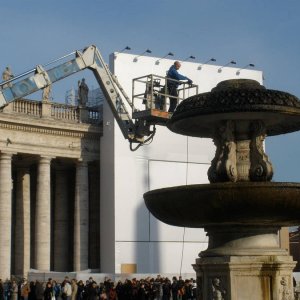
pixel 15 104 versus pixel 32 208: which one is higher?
pixel 15 104

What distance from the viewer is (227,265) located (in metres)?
11.4

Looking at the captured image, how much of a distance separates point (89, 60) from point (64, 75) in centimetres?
138

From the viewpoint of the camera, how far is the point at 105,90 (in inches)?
1006

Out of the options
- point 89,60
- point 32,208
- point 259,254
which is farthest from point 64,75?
point 32,208

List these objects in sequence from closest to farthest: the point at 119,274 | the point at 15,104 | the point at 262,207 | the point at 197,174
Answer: the point at 262,207 → the point at 119,274 → the point at 15,104 → the point at 197,174

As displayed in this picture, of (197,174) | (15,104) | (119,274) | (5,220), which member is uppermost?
(15,104)

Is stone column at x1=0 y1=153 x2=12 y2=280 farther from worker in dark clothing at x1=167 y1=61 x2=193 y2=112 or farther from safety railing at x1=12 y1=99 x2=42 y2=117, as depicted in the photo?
worker in dark clothing at x1=167 y1=61 x2=193 y2=112

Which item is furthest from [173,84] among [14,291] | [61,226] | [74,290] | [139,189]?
[61,226]

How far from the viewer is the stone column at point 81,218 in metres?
40.2

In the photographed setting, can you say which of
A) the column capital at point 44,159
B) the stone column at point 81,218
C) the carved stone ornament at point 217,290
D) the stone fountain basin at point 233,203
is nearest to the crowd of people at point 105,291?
the stone column at point 81,218

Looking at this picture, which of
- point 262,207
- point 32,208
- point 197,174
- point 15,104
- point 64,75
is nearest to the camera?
point 262,207

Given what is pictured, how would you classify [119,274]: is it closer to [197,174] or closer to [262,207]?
[197,174]

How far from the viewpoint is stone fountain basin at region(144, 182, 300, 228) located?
10742 mm

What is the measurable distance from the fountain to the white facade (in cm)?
2690
